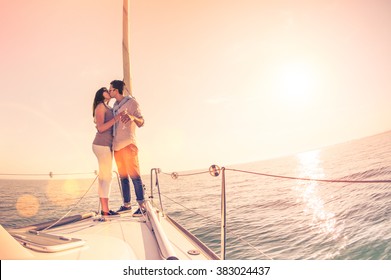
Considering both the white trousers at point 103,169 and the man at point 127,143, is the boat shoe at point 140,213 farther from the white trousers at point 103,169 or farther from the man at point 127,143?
the white trousers at point 103,169

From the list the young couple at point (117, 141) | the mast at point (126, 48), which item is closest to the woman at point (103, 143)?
the young couple at point (117, 141)

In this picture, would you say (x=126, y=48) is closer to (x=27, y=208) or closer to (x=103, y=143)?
(x=103, y=143)

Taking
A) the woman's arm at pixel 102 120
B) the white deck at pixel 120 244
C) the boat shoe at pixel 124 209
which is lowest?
the white deck at pixel 120 244

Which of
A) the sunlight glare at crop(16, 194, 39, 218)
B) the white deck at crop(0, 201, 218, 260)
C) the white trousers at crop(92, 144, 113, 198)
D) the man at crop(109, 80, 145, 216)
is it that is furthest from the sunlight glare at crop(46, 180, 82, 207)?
the white deck at crop(0, 201, 218, 260)

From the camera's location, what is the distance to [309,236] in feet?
24.1

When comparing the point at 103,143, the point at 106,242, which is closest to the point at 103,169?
the point at 103,143

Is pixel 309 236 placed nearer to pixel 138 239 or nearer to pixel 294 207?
pixel 294 207

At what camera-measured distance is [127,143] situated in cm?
316

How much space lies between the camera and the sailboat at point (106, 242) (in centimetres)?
140

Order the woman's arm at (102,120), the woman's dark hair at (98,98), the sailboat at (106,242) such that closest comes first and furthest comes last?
the sailboat at (106,242), the woman's arm at (102,120), the woman's dark hair at (98,98)

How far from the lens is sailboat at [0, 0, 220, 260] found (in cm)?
140

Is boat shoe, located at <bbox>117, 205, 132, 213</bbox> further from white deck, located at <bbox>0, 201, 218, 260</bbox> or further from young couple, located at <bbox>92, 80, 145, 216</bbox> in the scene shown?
white deck, located at <bbox>0, 201, 218, 260</bbox>

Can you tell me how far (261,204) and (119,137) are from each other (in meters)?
12.1
